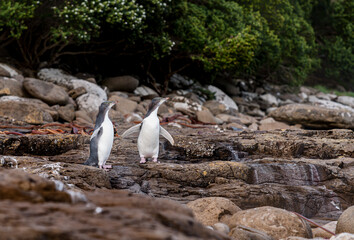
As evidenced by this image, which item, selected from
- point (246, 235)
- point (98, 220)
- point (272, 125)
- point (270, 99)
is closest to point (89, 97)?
point (272, 125)

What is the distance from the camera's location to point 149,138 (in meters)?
5.27

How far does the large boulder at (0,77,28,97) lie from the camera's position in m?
11.7

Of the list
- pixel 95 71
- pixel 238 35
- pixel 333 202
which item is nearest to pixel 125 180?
pixel 333 202

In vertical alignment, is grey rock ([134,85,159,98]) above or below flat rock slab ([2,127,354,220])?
above

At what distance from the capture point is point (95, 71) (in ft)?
65.2

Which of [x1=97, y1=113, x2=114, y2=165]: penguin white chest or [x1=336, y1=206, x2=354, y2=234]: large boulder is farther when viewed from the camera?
[x1=97, y1=113, x2=114, y2=165]: penguin white chest

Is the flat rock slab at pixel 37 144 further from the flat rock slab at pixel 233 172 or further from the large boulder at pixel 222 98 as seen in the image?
the large boulder at pixel 222 98

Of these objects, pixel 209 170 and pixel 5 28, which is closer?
pixel 209 170

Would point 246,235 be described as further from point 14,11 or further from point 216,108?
point 216,108

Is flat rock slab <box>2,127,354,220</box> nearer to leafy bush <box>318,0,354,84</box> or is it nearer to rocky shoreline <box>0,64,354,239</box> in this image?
rocky shoreline <box>0,64,354,239</box>

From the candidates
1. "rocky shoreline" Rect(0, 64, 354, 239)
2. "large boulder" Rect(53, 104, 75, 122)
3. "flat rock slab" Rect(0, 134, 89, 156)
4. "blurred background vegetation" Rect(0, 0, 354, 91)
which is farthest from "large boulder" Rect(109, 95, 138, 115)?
"flat rock slab" Rect(0, 134, 89, 156)

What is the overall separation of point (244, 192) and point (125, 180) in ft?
4.68

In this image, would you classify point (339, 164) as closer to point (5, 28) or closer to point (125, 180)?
point (125, 180)

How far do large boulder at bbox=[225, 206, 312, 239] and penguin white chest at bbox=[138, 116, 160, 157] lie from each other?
72.1 inches
